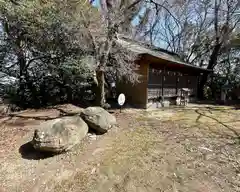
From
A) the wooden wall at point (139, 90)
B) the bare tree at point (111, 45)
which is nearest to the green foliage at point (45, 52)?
Result: the bare tree at point (111, 45)

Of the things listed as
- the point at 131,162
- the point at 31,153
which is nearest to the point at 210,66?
the point at 131,162

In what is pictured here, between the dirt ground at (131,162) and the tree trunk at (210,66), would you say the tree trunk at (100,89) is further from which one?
the tree trunk at (210,66)

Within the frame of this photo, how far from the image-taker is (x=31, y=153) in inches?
222

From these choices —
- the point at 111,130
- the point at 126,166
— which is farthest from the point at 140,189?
the point at 111,130

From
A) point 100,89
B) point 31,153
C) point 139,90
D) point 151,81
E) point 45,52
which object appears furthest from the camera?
point 151,81

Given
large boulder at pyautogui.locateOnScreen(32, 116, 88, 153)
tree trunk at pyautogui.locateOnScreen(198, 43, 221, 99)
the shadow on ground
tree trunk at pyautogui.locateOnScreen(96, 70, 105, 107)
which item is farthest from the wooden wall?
tree trunk at pyautogui.locateOnScreen(198, 43, 221, 99)

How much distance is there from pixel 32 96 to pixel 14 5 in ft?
13.6

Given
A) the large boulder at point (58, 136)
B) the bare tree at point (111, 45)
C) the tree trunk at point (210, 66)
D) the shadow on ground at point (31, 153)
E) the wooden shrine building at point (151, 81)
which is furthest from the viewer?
the tree trunk at point (210, 66)

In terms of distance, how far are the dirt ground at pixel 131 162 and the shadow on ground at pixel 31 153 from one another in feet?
0.08

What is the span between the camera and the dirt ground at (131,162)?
14.1 feet

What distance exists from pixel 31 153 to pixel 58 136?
36.0 inches

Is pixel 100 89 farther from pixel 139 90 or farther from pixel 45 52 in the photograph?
pixel 45 52

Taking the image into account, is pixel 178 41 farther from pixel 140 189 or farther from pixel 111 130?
pixel 140 189

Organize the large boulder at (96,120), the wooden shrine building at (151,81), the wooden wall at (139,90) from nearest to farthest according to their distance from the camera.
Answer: the large boulder at (96,120)
the wooden shrine building at (151,81)
the wooden wall at (139,90)
